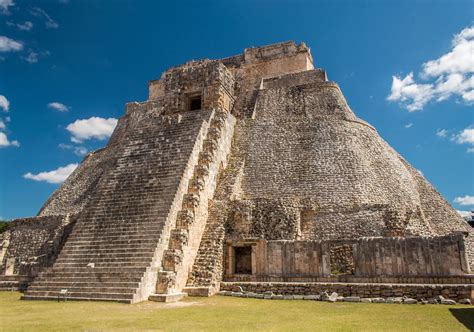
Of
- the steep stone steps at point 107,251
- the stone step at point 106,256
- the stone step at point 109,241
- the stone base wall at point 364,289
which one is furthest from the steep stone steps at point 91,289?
the stone base wall at point 364,289

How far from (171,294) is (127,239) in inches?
94.0

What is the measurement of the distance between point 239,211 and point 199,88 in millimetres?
7878

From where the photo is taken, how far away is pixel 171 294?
1054cm

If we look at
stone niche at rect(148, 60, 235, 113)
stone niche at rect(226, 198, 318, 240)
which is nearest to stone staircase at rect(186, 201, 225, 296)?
stone niche at rect(226, 198, 318, 240)

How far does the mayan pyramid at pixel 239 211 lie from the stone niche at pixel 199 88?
2.5 inches

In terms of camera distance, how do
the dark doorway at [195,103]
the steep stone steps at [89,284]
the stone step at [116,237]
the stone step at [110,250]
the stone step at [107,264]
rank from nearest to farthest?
the steep stone steps at [89,284] < the stone step at [107,264] < the stone step at [110,250] < the stone step at [116,237] < the dark doorway at [195,103]

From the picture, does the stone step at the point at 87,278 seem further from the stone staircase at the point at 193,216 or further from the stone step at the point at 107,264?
the stone staircase at the point at 193,216

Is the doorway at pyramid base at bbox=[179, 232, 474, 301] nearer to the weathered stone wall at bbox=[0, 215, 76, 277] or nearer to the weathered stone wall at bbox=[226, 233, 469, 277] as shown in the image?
the weathered stone wall at bbox=[226, 233, 469, 277]

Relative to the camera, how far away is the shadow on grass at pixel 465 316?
657 cm

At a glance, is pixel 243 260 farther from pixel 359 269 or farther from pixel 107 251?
pixel 107 251

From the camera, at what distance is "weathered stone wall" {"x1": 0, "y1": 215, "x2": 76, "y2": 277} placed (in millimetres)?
15805

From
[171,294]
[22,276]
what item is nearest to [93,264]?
[171,294]

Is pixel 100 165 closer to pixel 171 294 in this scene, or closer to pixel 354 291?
pixel 171 294

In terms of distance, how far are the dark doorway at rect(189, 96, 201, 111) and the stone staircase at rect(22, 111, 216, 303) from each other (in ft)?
10.6
